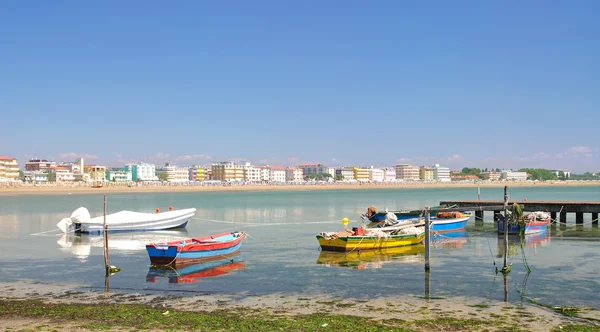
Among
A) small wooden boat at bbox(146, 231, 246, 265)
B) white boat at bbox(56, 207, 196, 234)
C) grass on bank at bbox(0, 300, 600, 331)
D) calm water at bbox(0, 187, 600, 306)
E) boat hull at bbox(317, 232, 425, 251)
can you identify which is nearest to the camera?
grass on bank at bbox(0, 300, 600, 331)

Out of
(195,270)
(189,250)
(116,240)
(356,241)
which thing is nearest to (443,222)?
(356,241)

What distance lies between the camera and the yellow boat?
27297 millimetres

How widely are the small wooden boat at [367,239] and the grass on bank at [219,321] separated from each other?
1246 centimetres

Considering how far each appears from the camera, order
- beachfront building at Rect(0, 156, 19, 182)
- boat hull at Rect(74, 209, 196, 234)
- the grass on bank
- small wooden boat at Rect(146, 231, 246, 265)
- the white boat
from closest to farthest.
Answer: the grass on bank
small wooden boat at Rect(146, 231, 246, 265)
the white boat
boat hull at Rect(74, 209, 196, 234)
beachfront building at Rect(0, 156, 19, 182)

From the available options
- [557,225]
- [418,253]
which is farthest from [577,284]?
[557,225]

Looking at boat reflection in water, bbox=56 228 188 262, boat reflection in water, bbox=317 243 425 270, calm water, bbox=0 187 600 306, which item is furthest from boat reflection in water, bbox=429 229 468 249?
boat reflection in water, bbox=56 228 188 262

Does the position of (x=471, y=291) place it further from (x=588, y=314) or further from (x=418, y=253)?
(x=418, y=253)

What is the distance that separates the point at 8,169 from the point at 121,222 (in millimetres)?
159300

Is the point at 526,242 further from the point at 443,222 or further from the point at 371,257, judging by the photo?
the point at 371,257

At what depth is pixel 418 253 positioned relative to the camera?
2741 cm

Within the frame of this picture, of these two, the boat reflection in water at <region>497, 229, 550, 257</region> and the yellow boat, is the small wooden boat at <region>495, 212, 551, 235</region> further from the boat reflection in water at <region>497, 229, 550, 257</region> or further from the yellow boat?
the yellow boat

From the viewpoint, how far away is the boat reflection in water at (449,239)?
102ft

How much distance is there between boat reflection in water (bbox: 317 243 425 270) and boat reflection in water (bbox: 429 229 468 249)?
256cm

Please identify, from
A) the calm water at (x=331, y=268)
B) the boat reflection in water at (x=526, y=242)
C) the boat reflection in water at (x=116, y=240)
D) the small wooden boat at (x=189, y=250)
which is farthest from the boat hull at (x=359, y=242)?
the boat reflection in water at (x=116, y=240)
